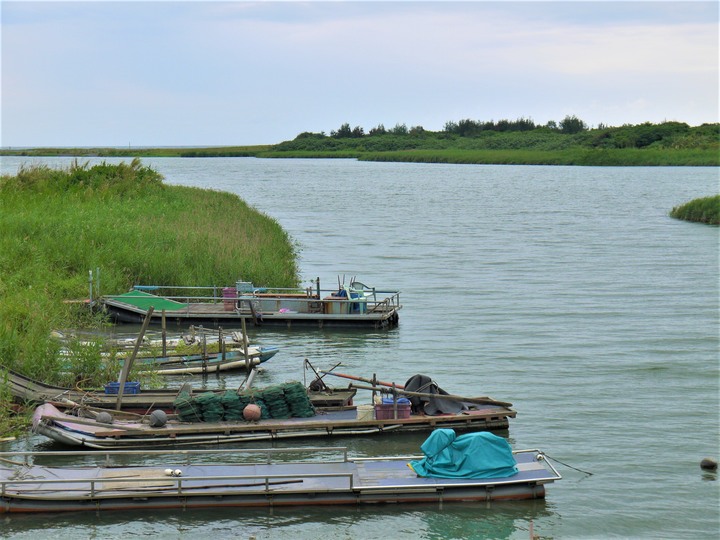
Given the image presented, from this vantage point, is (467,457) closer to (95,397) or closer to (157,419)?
(157,419)

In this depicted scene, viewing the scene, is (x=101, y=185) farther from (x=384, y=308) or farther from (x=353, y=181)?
(x=353, y=181)

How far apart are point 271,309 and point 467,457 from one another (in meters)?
20.9

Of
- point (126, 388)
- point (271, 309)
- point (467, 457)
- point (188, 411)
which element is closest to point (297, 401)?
point (188, 411)

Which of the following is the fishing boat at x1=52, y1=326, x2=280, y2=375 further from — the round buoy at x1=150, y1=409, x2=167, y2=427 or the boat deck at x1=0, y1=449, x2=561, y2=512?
the boat deck at x1=0, y1=449, x2=561, y2=512

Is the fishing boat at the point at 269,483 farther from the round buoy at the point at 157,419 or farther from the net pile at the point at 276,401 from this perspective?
the net pile at the point at 276,401

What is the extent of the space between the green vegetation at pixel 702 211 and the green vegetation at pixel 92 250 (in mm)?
39298

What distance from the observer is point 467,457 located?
69.2ft

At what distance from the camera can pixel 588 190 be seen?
120 metres

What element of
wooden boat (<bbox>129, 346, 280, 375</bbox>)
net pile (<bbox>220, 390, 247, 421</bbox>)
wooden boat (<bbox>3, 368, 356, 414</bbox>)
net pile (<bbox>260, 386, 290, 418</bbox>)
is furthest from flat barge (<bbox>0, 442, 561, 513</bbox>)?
wooden boat (<bbox>129, 346, 280, 375</bbox>)

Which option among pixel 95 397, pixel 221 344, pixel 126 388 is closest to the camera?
pixel 95 397

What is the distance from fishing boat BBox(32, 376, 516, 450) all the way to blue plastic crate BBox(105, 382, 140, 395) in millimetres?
1349

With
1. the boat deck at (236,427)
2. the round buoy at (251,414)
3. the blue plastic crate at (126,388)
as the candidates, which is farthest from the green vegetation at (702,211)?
the blue plastic crate at (126,388)

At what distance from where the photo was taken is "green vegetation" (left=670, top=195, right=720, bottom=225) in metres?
77.4

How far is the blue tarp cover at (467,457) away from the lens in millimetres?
20969
